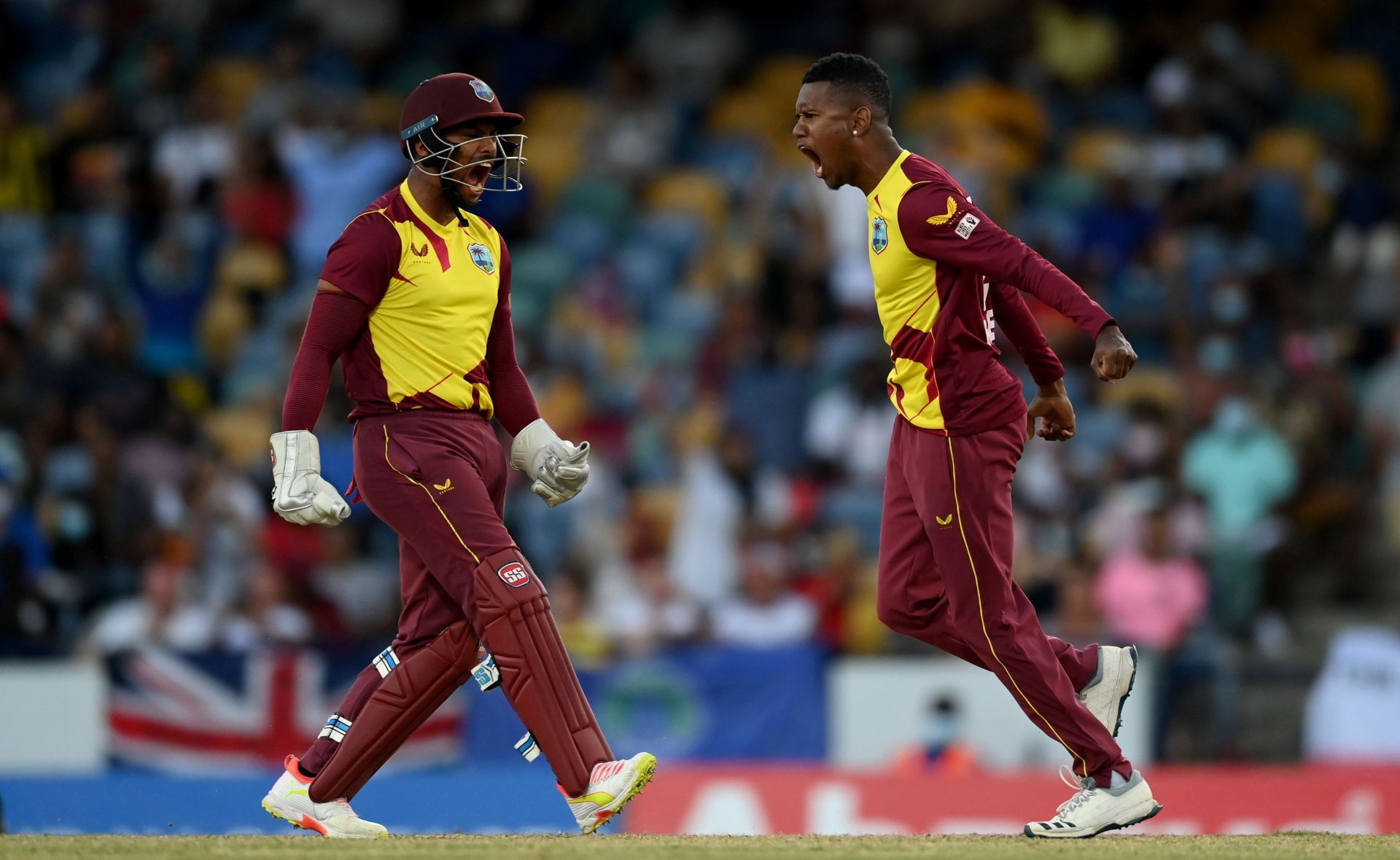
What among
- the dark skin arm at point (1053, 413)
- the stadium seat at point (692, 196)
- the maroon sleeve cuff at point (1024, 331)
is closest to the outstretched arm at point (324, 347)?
the maroon sleeve cuff at point (1024, 331)

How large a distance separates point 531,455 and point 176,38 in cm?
1081

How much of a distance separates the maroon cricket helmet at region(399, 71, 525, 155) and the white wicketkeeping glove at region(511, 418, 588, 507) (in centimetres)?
106

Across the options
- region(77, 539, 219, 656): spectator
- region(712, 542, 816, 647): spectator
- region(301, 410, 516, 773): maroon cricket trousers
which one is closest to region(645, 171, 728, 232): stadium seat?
region(712, 542, 816, 647): spectator

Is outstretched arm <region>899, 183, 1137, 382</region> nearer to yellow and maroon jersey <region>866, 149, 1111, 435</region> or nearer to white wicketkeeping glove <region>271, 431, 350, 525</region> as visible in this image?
yellow and maroon jersey <region>866, 149, 1111, 435</region>

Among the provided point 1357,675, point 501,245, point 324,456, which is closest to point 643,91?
point 324,456

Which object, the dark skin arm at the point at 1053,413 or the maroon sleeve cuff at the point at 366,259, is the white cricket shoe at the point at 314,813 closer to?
the maroon sleeve cuff at the point at 366,259

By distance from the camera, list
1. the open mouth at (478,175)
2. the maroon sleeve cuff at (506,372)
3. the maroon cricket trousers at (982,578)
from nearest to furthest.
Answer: the maroon cricket trousers at (982,578) < the open mouth at (478,175) < the maroon sleeve cuff at (506,372)

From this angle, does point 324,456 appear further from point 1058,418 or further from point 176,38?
point 1058,418

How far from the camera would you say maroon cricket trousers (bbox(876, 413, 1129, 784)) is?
611 centimetres

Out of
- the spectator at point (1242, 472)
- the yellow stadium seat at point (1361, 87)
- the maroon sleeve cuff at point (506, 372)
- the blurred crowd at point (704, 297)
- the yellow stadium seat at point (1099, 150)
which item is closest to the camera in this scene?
the maroon sleeve cuff at point (506, 372)

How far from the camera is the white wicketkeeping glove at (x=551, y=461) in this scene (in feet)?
21.7

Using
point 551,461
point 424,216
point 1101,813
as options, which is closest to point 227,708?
point 551,461

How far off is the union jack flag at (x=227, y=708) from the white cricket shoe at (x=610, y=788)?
4.98m

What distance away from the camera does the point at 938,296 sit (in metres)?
6.14
